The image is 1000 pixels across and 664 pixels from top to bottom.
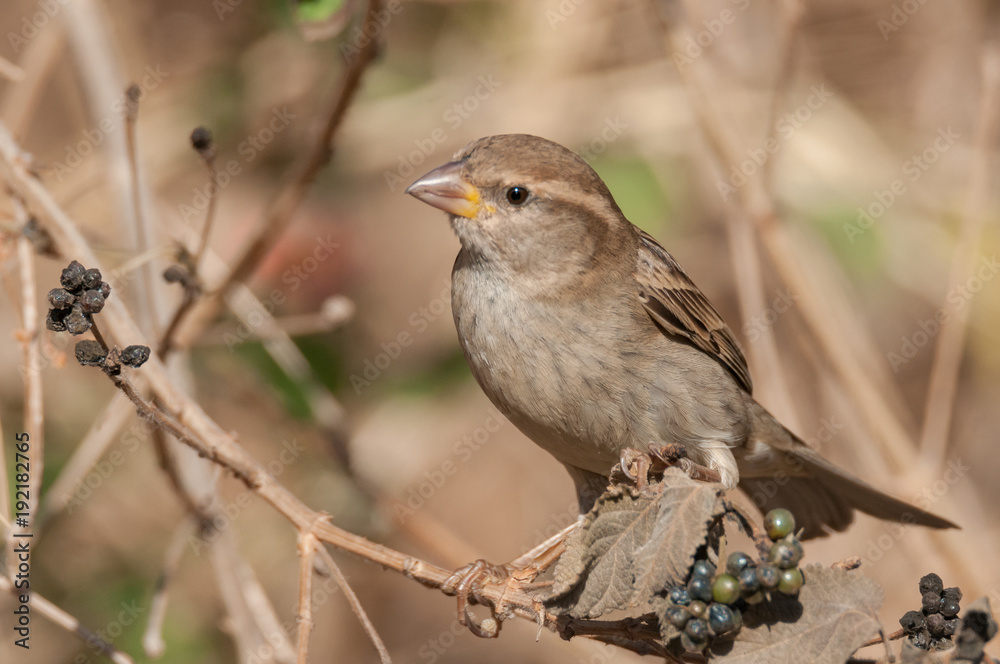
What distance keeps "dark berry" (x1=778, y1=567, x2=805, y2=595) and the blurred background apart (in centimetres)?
204

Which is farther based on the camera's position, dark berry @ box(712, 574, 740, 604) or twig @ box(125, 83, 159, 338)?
twig @ box(125, 83, 159, 338)

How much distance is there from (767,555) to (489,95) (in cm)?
400

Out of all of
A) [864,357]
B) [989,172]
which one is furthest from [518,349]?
[989,172]

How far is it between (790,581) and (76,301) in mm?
1600

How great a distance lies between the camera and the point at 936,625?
1.88 m

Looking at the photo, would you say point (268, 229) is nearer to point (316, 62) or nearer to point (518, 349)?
point (518, 349)

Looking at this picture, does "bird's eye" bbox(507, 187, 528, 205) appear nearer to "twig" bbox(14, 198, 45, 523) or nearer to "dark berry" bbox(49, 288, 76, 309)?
"twig" bbox(14, 198, 45, 523)

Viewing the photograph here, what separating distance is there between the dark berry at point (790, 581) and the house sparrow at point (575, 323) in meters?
1.07

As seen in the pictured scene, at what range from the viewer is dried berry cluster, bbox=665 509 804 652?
188 cm

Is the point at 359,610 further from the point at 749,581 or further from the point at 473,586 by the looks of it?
the point at 749,581

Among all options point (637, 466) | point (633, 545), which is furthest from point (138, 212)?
point (633, 545)

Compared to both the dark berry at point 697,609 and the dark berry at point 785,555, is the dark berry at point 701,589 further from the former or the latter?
the dark berry at point 785,555

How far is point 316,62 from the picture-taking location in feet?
16.9

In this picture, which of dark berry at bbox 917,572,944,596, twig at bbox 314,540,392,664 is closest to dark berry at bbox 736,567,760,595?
dark berry at bbox 917,572,944,596
